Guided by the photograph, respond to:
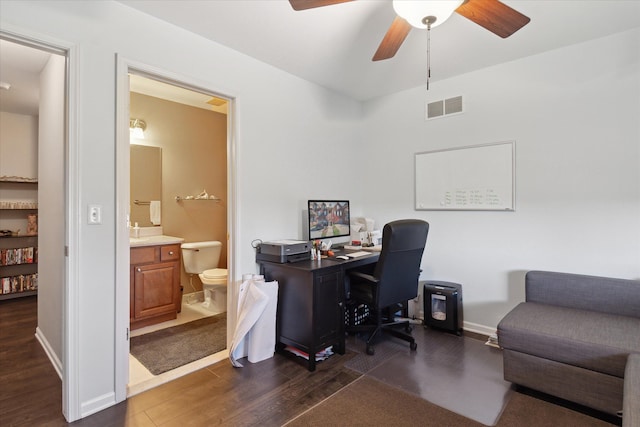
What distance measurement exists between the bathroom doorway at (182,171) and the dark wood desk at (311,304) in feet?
3.35

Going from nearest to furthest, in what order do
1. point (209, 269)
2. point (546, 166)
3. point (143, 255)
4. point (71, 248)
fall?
point (71, 248) → point (546, 166) → point (143, 255) → point (209, 269)

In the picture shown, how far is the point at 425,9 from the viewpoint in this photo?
151cm

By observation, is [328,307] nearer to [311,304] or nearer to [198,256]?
[311,304]

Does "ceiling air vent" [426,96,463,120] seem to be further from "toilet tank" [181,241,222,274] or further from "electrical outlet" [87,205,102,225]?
Answer: "electrical outlet" [87,205,102,225]

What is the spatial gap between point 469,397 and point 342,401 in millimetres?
795

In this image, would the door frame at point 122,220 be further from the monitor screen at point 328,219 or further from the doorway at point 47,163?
the monitor screen at point 328,219

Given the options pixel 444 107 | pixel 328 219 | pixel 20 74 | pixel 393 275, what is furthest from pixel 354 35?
pixel 20 74

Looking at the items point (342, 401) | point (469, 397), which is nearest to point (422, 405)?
point (469, 397)

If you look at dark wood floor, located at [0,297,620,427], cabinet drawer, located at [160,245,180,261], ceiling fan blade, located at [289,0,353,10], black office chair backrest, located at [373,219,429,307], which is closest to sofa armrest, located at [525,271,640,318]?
dark wood floor, located at [0,297,620,427]

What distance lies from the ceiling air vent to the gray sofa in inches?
66.7

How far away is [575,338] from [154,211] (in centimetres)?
397

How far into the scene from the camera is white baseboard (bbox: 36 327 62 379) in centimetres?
232

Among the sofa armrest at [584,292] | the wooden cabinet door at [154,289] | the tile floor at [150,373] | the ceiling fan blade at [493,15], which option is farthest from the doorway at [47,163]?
the sofa armrest at [584,292]

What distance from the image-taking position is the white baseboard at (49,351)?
2.32 meters
